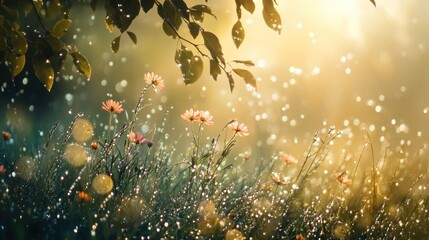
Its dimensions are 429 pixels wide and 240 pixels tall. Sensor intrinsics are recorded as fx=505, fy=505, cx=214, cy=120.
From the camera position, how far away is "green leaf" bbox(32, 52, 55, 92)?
1595 mm

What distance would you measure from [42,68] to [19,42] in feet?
0.34

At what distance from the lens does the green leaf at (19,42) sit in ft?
5.20

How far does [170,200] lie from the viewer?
2.51m

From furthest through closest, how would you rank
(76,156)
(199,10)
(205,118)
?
(76,156), (205,118), (199,10)

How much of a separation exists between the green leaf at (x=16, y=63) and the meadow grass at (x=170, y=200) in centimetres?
57

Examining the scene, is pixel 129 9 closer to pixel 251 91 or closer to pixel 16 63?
pixel 16 63

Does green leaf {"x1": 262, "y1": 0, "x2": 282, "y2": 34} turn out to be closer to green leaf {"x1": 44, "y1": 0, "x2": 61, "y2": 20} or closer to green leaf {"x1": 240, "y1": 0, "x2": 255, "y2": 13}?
green leaf {"x1": 240, "y1": 0, "x2": 255, "y2": 13}

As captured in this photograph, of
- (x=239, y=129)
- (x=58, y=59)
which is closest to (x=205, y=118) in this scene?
(x=239, y=129)

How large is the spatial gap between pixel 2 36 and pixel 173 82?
21.6 feet

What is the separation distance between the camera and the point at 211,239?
233 cm

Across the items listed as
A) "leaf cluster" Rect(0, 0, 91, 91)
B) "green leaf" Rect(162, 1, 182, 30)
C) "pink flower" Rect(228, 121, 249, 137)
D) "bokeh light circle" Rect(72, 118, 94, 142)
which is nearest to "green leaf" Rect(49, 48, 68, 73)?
"leaf cluster" Rect(0, 0, 91, 91)

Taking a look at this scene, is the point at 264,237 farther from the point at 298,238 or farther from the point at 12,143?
the point at 12,143

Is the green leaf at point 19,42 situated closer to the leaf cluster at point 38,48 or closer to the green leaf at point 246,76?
the leaf cluster at point 38,48

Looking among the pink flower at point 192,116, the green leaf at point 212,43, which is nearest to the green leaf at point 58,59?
the green leaf at point 212,43
